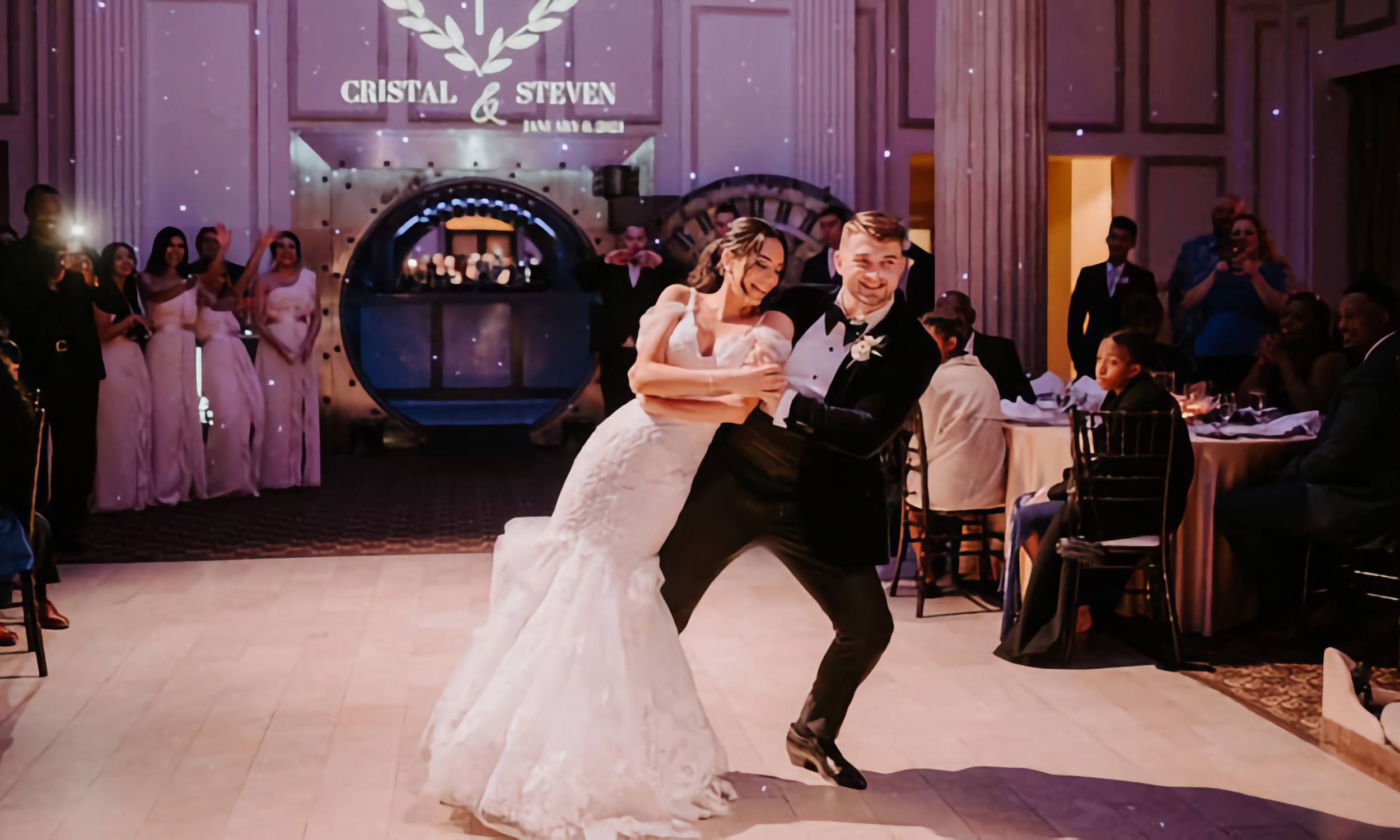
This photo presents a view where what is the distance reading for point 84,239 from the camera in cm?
891

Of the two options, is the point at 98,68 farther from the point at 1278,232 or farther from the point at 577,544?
the point at 1278,232

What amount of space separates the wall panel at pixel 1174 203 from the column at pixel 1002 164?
4.48 m

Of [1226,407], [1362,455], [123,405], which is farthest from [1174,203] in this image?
[123,405]

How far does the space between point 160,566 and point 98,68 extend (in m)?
5.10

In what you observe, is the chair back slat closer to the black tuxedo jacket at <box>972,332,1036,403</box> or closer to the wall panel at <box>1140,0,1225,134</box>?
the black tuxedo jacket at <box>972,332,1036,403</box>

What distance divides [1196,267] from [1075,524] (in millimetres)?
5476

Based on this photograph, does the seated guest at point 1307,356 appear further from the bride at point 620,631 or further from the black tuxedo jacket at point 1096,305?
the bride at point 620,631

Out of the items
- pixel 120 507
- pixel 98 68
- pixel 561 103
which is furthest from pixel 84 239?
pixel 561 103

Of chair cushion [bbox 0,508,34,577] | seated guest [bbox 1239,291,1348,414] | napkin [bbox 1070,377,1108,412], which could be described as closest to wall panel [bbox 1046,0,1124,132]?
seated guest [bbox 1239,291,1348,414]

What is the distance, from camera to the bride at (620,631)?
251cm

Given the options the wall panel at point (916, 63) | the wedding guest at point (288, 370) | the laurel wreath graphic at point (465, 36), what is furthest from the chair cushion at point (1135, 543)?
the laurel wreath graphic at point (465, 36)

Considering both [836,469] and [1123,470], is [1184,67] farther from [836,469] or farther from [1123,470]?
[836,469]

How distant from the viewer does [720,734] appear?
330 centimetres

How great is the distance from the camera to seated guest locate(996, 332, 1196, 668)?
13.0 feet
